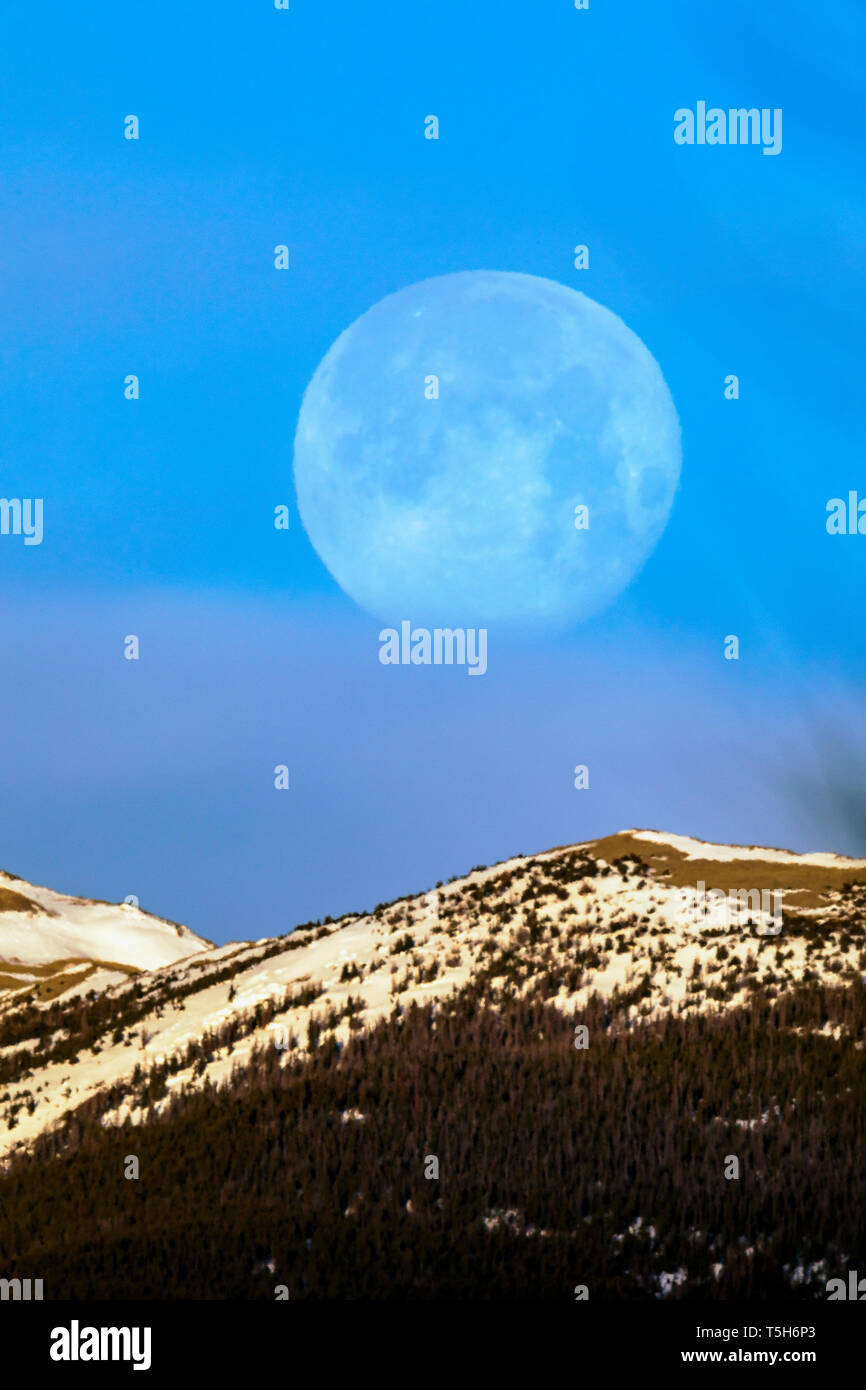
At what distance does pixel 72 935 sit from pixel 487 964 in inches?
2994

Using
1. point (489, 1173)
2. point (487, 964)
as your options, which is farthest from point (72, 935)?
point (489, 1173)

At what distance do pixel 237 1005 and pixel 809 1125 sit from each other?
16977 mm

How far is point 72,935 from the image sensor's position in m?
97.2

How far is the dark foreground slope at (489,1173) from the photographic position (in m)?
13.7

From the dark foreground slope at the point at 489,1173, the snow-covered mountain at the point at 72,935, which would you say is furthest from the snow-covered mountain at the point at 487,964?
the snow-covered mountain at the point at 72,935

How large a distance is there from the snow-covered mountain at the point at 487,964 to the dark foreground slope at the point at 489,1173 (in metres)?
2.41

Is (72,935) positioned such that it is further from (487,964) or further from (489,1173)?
(489,1173)

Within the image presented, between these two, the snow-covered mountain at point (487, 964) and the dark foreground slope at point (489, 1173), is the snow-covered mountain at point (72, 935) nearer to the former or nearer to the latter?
the snow-covered mountain at point (487, 964)
